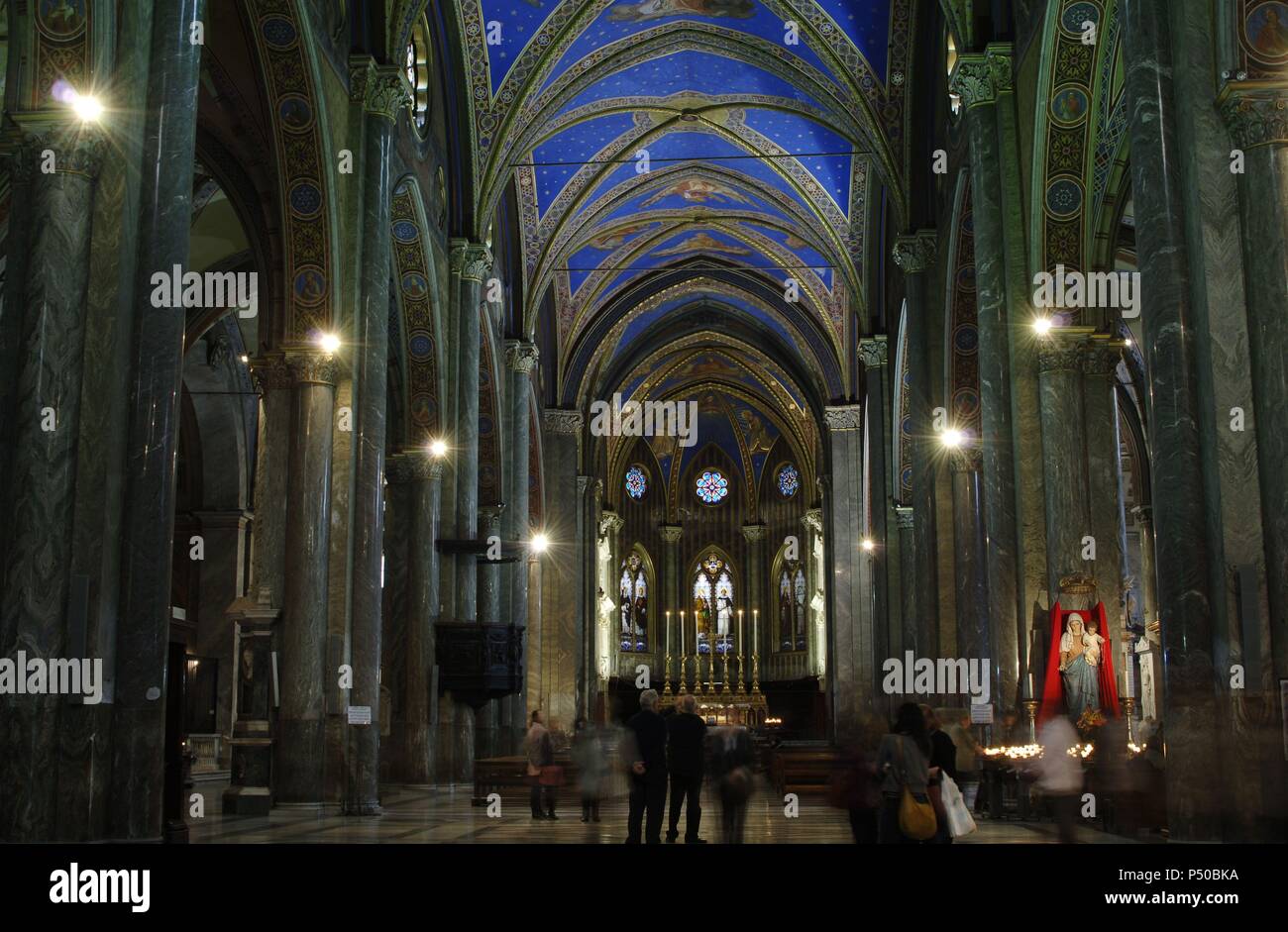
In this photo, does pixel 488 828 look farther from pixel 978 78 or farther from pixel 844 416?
pixel 844 416

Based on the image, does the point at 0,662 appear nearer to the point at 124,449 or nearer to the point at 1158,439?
the point at 124,449

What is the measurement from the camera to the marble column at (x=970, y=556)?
18.3 metres

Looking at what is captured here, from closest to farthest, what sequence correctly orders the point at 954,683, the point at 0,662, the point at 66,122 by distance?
the point at 0,662 → the point at 66,122 → the point at 954,683

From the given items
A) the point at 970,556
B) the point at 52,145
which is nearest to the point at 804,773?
the point at 970,556

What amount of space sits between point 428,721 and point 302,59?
9886mm

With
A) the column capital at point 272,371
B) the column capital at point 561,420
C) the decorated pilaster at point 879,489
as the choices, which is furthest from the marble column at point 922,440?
the column capital at point 561,420

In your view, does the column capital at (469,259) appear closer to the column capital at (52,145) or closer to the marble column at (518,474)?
the marble column at (518,474)

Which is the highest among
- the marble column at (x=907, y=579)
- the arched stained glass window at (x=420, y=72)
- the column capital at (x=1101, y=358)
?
the arched stained glass window at (x=420, y=72)

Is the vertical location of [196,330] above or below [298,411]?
above

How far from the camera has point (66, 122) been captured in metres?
10.2

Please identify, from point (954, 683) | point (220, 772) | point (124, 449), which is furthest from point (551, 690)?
point (124, 449)

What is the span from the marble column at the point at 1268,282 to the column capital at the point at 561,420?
92.3 ft

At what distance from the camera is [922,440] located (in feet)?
70.6

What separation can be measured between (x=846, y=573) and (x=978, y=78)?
20214 mm
